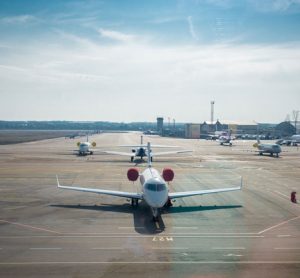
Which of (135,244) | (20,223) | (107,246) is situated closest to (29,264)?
(107,246)

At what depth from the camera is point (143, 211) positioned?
3369 centimetres

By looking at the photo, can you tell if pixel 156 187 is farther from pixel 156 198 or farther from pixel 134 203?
pixel 134 203

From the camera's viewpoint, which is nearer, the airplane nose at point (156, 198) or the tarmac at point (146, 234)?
the tarmac at point (146, 234)

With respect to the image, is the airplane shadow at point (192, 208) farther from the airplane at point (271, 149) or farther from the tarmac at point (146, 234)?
the airplane at point (271, 149)

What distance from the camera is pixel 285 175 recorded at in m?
→ 59.1

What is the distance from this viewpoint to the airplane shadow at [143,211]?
28.3m

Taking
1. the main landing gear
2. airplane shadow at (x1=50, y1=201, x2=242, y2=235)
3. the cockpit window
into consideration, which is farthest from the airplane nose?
the main landing gear

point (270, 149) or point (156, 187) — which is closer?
point (156, 187)

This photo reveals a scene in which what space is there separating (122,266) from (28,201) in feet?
66.9

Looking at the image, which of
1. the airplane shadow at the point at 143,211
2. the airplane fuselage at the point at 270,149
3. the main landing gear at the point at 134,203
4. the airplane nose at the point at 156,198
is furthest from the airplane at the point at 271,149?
the airplane nose at the point at 156,198

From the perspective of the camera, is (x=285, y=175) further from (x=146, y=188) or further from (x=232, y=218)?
(x=146, y=188)

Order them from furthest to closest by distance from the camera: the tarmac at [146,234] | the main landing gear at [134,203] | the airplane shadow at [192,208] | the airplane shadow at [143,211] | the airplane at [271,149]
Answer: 1. the airplane at [271,149]
2. the main landing gear at [134,203]
3. the airplane shadow at [192,208]
4. the airplane shadow at [143,211]
5. the tarmac at [146,234]

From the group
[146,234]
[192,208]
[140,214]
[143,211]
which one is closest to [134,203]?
[143,211]

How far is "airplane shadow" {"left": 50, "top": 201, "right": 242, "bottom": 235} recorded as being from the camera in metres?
28.3
